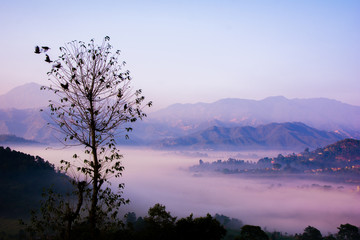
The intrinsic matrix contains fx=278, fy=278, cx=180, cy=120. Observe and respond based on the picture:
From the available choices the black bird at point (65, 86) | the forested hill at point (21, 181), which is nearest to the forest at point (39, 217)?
the forested hill at point (21, 181)

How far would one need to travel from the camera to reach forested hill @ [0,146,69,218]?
11835 cm

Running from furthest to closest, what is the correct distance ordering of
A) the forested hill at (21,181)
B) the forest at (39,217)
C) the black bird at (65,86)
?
the forested hill at (21,181) → the forest at (39,217) → the black bird at (65,86)

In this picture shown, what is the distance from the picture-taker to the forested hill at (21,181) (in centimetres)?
11835

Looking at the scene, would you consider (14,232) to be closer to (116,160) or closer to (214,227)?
(214,227)

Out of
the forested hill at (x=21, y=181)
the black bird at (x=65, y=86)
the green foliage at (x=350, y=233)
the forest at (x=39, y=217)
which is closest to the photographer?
the black bird at (x=65, y=86)

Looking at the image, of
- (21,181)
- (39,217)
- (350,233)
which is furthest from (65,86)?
(21,181)

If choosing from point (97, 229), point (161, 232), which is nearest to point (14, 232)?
point (161, 232)

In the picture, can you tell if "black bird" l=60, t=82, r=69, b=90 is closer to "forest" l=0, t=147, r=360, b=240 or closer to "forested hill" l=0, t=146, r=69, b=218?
"forest" l=0, t=147, r=360, b=240

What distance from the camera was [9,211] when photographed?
114562 mm

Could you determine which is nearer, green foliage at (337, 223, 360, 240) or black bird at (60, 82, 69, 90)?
black bird at (60, 82, 69, 90)

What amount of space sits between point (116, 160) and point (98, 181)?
54.8 inches

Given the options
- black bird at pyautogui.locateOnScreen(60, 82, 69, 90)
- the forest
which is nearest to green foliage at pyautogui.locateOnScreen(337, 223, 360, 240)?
the forest

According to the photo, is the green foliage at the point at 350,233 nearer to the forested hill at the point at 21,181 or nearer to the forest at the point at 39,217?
the forest at the point at 39,217

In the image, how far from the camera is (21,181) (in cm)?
13100
